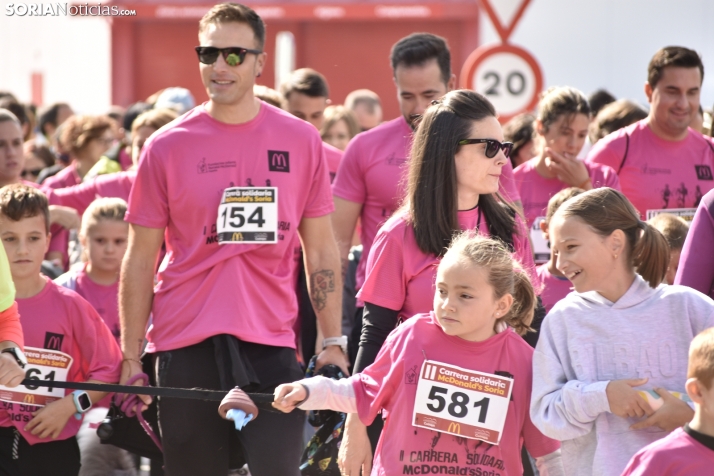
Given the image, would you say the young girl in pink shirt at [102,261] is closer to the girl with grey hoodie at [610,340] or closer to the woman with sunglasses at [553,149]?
the woman with sunglasses at [553,149]

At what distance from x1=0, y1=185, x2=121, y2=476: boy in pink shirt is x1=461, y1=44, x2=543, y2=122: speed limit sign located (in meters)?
5.14

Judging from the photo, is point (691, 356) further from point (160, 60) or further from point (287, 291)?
point (160, 60)

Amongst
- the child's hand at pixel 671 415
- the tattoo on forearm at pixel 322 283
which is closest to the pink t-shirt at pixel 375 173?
the tattoo on forearm at pixel 322 283

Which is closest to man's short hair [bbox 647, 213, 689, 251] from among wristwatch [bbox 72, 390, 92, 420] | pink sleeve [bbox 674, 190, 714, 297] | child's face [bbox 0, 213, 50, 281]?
pink sleeve [bbox 674, 190, 714, 297]

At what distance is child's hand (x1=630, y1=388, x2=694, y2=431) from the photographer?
3.26m

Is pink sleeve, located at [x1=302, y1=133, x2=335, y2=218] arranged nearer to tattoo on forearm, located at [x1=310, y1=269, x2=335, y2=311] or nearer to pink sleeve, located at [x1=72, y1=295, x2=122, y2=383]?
tattoo on forearm, located at [x1=310, y1=269, x2=335, y2=311]

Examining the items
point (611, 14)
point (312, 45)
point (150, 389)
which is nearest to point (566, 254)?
point (150, 389)

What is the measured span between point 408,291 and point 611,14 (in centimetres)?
1286

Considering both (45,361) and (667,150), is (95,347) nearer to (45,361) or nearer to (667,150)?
(45,361)

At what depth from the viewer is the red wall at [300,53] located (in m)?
20.4

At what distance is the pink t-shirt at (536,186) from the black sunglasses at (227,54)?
6.94 feet

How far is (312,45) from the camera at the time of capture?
68.2 ft

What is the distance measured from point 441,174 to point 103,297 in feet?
8.31

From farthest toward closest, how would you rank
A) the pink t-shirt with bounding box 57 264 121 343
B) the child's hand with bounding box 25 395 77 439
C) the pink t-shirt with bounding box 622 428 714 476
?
the pink t-shirt with bounding box 57 264 121 343, the child's hand with bounding box 25 395 77 439, the pink t-shirt with bounding box 622 428 714 476
